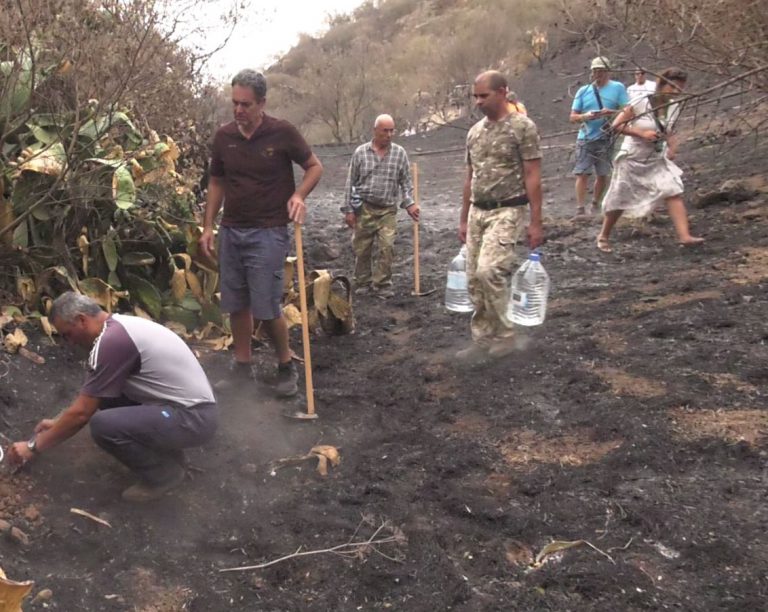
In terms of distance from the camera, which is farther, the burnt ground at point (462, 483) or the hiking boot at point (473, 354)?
the hiking boot at point (473, 354)

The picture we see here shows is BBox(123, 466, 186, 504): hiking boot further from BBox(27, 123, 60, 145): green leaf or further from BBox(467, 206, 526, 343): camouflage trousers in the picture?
A: BBox(27, 123, 60, 145): green leaf

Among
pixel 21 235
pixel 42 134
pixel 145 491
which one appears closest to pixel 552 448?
pixel 145 491

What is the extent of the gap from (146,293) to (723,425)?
159 inches

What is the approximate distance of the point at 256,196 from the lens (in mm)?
4359

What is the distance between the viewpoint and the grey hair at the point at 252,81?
4074mm

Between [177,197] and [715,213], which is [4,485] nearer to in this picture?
[177,197]

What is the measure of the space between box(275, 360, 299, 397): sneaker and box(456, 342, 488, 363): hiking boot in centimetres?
127

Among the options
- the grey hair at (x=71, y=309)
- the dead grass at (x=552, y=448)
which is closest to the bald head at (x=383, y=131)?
the dead grass at (x=552, y=448)

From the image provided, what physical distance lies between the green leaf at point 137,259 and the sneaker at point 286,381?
1538 millimetres

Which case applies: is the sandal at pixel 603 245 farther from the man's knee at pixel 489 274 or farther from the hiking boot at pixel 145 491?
the hiking boot at pixel 145 491

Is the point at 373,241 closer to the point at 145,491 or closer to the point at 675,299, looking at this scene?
the point at 675,299

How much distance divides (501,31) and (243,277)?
23007mm

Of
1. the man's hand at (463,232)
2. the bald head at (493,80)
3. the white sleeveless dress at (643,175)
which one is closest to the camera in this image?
the bald head at (493,80)

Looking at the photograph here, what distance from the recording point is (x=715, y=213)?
839 cm
